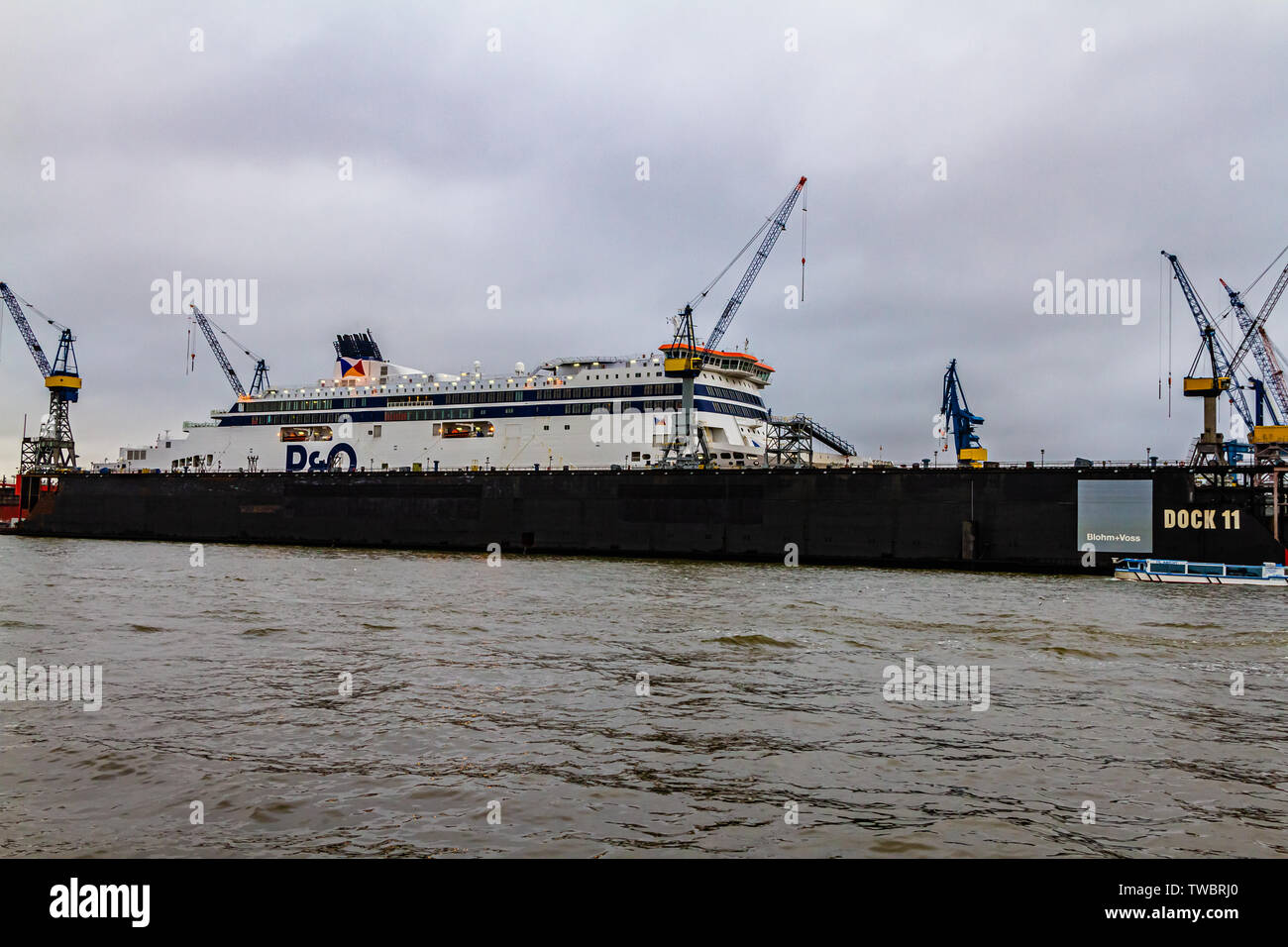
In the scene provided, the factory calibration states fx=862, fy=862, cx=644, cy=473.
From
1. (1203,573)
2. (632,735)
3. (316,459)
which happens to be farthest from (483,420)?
(632,735)

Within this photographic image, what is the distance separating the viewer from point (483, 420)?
70.1 metres

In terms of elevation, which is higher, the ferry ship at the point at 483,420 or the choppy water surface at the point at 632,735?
the ferry ship at the point at 483,420

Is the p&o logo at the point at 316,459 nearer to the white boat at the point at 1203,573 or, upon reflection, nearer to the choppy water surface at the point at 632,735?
the choppy water surface at the point at 632,735

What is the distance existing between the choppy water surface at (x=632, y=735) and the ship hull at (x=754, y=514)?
19.4 m

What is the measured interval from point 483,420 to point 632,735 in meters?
59.2

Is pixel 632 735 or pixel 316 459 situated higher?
pixel 316 459

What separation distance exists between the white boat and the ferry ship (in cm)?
2526

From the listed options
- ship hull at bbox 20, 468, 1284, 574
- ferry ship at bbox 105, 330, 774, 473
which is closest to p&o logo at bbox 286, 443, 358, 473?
ferry ship at bbox 105, 330, 774, 473

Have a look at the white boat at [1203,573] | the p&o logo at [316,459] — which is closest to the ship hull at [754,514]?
the white boat at [1203,573]

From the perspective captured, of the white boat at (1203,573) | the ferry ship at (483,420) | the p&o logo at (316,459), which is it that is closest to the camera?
the white boat at (1203,573)

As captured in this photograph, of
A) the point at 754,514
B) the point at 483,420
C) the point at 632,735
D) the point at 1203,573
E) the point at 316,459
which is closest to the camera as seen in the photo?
the point at 632,735

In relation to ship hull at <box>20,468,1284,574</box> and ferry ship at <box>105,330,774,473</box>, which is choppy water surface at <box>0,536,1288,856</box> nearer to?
ship hull at <box>20,468,1284,574</box>

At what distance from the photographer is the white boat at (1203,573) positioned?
40.7 meters

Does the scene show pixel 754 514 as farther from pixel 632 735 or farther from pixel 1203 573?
pixel 632 735
